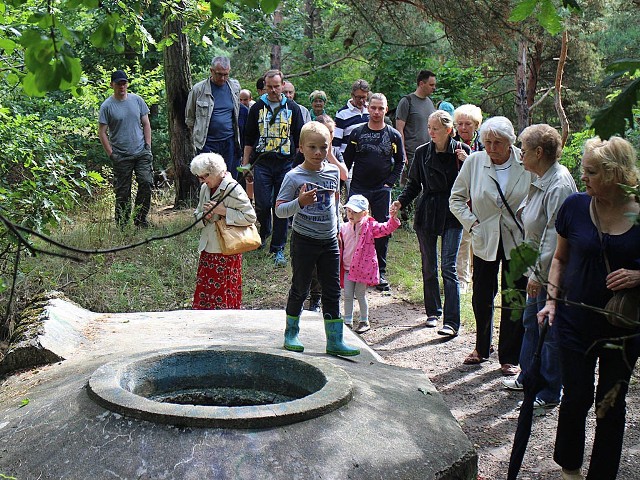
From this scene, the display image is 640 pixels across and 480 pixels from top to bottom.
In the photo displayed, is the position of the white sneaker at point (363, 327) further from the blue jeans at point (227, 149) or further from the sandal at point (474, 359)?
the blue jeans at point (227, 149)

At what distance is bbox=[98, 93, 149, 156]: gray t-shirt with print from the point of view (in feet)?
35.4

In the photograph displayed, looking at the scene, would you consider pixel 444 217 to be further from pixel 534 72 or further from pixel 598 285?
pixel 534 72

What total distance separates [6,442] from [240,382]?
1537mm

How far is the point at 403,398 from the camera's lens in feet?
15.1

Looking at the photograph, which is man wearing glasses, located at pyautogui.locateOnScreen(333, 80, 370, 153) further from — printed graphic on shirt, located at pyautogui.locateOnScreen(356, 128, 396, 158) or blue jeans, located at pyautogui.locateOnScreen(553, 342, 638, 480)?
blue jeans, located at pyautogui.locateOnScreen(553, 342, 638, 480)

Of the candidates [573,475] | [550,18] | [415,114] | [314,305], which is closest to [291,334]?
[573,475]

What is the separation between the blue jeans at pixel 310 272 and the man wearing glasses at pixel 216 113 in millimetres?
4918

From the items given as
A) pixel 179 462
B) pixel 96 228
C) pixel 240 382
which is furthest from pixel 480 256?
pixel 96 228

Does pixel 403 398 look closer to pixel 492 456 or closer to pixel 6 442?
pixel 492 456

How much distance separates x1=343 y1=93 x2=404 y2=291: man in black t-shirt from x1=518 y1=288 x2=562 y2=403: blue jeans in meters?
3.78

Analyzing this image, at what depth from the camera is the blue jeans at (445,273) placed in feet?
24.3

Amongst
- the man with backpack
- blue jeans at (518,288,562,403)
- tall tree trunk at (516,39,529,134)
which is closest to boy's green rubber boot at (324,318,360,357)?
blue jeans at (518,288,562,403)

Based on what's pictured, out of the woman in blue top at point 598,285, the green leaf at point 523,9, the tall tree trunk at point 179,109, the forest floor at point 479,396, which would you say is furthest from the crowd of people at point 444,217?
the tall tree trunk at point 179,109

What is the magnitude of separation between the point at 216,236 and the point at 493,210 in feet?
7.98
